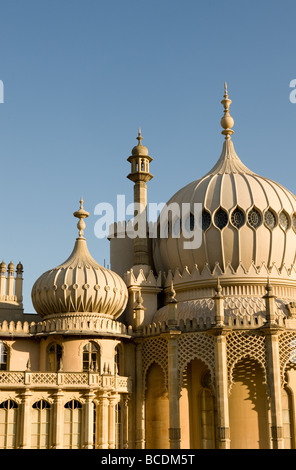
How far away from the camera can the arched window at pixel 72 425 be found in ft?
98.5

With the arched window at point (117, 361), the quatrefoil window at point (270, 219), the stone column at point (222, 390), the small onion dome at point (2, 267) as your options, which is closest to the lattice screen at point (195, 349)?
the stone column at point (222, 390)

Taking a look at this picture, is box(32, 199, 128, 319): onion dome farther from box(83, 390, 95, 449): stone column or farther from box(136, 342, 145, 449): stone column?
box(83, 390, 95, 449): stone column

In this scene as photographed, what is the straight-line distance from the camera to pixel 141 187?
40.1 meters

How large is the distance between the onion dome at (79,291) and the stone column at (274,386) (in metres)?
7.24

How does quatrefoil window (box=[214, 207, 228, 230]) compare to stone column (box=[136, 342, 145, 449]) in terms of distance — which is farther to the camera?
quatrefoil window (box=[214, 207, 228, 230])

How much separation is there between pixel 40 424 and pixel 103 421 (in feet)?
8.55

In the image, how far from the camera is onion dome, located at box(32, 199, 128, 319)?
33.8 meters

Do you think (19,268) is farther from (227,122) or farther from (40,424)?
(227,122)

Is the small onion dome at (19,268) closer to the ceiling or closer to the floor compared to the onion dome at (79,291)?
closer to the ceiling

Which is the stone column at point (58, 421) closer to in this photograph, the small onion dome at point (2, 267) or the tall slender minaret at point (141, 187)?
the small onion dome at point (2, 267)

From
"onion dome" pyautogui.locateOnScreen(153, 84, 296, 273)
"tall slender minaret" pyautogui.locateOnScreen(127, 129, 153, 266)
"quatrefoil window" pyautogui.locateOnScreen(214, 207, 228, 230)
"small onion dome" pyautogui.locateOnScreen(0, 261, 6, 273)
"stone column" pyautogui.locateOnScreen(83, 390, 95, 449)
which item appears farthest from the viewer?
"tall slender minaret" pyautogui.locateOnScreen(127, 129, 153, 266)

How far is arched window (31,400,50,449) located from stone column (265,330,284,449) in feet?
30.0

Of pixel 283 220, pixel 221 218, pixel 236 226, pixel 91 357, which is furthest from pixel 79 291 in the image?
pixel 283 220

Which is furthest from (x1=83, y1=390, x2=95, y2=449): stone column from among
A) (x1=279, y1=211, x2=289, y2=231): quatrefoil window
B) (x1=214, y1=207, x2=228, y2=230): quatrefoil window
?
(x1=279, y1=211, x2=289, y2=231): quatrefoil window
